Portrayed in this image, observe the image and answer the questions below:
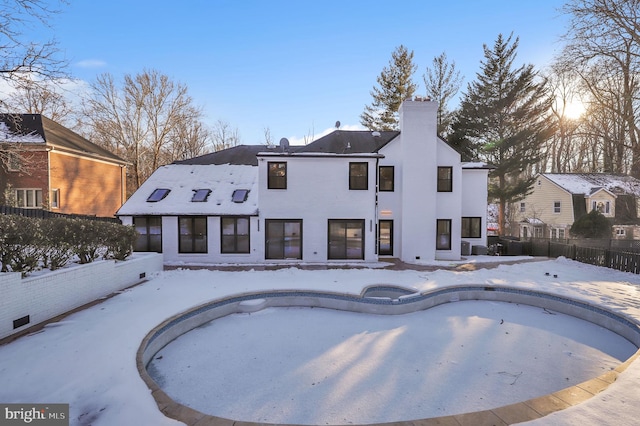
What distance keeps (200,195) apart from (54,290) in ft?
29.2

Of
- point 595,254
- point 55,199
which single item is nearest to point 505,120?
point 595,254

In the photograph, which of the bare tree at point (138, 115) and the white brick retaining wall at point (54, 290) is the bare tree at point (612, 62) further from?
the bare tree at point (138, 115)

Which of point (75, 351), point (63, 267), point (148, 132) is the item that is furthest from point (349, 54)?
point (148, 132)

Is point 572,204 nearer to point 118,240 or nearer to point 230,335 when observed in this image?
point 230,335

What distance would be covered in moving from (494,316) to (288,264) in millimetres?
8868

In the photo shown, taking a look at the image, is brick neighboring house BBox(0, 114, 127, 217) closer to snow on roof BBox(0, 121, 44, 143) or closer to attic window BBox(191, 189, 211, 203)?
snow on roof BBox(0, 121, 44, 143)

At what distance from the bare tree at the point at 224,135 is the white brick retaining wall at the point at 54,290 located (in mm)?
32723

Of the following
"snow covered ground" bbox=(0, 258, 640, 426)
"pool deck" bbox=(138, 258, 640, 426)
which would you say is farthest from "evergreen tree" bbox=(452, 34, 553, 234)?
"pool deck" bbox=(138, 258, 640, 426)

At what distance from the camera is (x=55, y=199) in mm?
21906

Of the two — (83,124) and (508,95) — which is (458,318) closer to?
(508,95)

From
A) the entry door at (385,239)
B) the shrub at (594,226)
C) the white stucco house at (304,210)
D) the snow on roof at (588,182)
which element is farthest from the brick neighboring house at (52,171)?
the snow on roof at (588,182)

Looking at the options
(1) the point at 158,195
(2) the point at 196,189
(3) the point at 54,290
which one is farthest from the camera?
(2) the point at 196,189

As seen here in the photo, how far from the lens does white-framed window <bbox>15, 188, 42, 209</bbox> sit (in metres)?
21.3

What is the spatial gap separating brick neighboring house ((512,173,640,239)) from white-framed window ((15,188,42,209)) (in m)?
40.5
